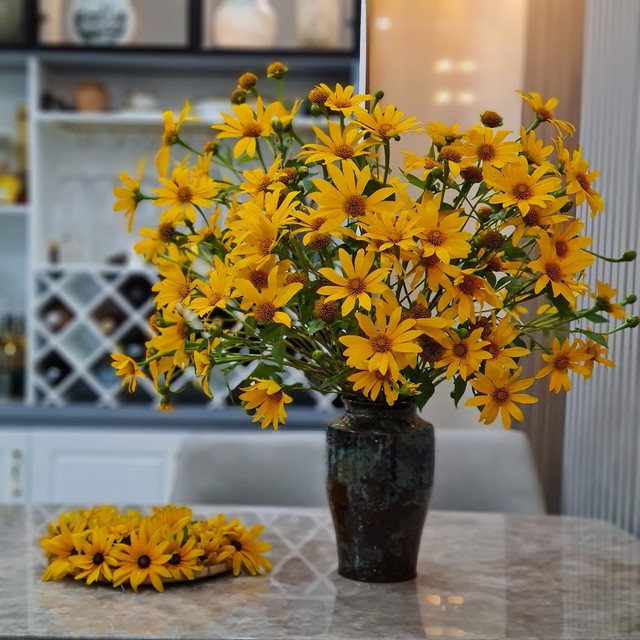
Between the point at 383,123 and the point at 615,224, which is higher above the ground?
the point at 383,123

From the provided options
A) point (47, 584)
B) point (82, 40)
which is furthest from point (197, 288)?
point (82, 40)

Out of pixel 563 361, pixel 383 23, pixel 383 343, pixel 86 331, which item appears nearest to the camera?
pixel 383 343

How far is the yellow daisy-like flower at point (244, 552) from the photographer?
3.87 feet

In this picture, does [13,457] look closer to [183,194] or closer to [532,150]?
[183,194]

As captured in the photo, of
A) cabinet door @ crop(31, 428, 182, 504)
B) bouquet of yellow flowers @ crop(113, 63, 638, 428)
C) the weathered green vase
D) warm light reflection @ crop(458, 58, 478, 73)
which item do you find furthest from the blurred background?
bouquet of yellow flowers @ crop(113, 63, 638, 428)

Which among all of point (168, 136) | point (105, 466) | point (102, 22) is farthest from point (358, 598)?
point (102, 22)

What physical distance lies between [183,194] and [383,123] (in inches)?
→ 9.9

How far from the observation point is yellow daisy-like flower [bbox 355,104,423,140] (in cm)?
102

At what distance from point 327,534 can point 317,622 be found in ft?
1.31

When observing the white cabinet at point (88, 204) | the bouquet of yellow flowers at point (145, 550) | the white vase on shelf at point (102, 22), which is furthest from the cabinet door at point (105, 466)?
the bouquet of yellow flowers at point (145, 550)

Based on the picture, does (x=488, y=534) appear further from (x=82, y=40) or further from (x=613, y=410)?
(x=82, y=40)

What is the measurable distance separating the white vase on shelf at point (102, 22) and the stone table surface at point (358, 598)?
2079 millimetres

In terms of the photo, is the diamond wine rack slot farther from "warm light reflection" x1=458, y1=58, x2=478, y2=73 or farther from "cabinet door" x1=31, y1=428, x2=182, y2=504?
"warm light reflection" x1=458, y1=58, x2=478, y2=73

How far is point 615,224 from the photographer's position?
1.52 meters
